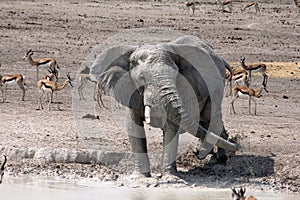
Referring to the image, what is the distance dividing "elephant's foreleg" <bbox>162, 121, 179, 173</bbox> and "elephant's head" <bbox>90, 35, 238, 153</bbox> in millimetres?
147

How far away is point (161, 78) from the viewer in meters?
12.9

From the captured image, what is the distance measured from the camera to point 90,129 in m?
17.4

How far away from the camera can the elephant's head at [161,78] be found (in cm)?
1288

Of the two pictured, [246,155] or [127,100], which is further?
[246,155]

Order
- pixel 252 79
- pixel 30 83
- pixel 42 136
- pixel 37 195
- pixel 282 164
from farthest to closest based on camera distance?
pixel 252 79, pixel 30 83, pixel 42 136, pixel 282 164, pixel 37 195

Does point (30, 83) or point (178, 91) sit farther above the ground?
point (178, 91)

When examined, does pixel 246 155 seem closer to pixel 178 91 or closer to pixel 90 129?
pixel 178 91

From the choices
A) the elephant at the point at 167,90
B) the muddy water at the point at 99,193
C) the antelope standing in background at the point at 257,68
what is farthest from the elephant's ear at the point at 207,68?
the antelope standing in background at the point at 257,68

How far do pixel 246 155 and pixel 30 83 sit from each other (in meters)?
→ 8.52

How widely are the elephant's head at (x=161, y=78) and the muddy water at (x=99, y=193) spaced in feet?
2.68

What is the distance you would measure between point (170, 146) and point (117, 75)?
128cm

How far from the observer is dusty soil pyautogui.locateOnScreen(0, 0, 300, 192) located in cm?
1450

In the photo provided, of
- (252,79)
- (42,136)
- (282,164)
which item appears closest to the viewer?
(282,164)

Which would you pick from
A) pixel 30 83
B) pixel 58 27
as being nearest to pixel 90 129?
pixel 30 83
